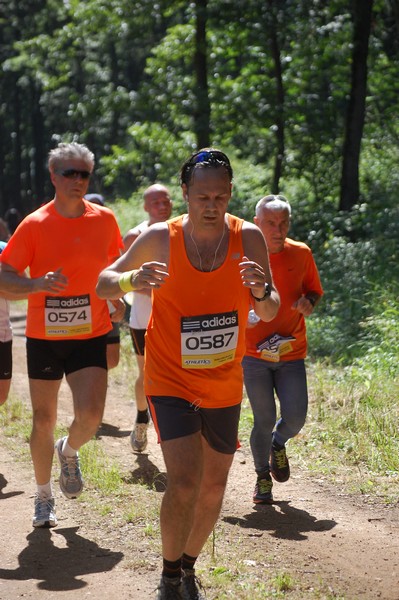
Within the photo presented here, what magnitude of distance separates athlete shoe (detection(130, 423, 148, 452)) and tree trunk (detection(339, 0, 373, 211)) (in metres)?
9.07

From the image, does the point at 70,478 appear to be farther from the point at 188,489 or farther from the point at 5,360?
the point at 188,489

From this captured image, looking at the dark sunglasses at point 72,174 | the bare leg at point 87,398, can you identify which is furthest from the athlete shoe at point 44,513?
the dark sunglasses at point 72,174

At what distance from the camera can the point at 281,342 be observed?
652cm

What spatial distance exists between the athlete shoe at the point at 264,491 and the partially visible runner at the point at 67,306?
1.36m

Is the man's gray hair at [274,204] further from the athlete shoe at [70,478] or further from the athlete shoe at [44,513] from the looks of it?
the athlete shoe at [44,513]

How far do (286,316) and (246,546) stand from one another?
1.63 metres

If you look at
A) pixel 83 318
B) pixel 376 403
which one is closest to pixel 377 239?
pixel 376 403

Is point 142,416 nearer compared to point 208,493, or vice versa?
point 208,493

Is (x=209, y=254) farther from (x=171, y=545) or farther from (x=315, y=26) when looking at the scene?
(x=315, y=26)

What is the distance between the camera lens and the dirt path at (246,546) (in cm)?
508

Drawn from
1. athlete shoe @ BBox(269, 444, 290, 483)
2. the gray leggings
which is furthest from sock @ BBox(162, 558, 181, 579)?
athlete shoe @ BBox(269, 444, 290, 483)

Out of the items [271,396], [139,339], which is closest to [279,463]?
[271,396]

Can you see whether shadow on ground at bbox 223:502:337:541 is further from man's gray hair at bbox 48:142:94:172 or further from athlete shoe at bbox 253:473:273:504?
man's gray hair at bbox 48:142:94:172

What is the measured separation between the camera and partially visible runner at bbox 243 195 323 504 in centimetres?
651
